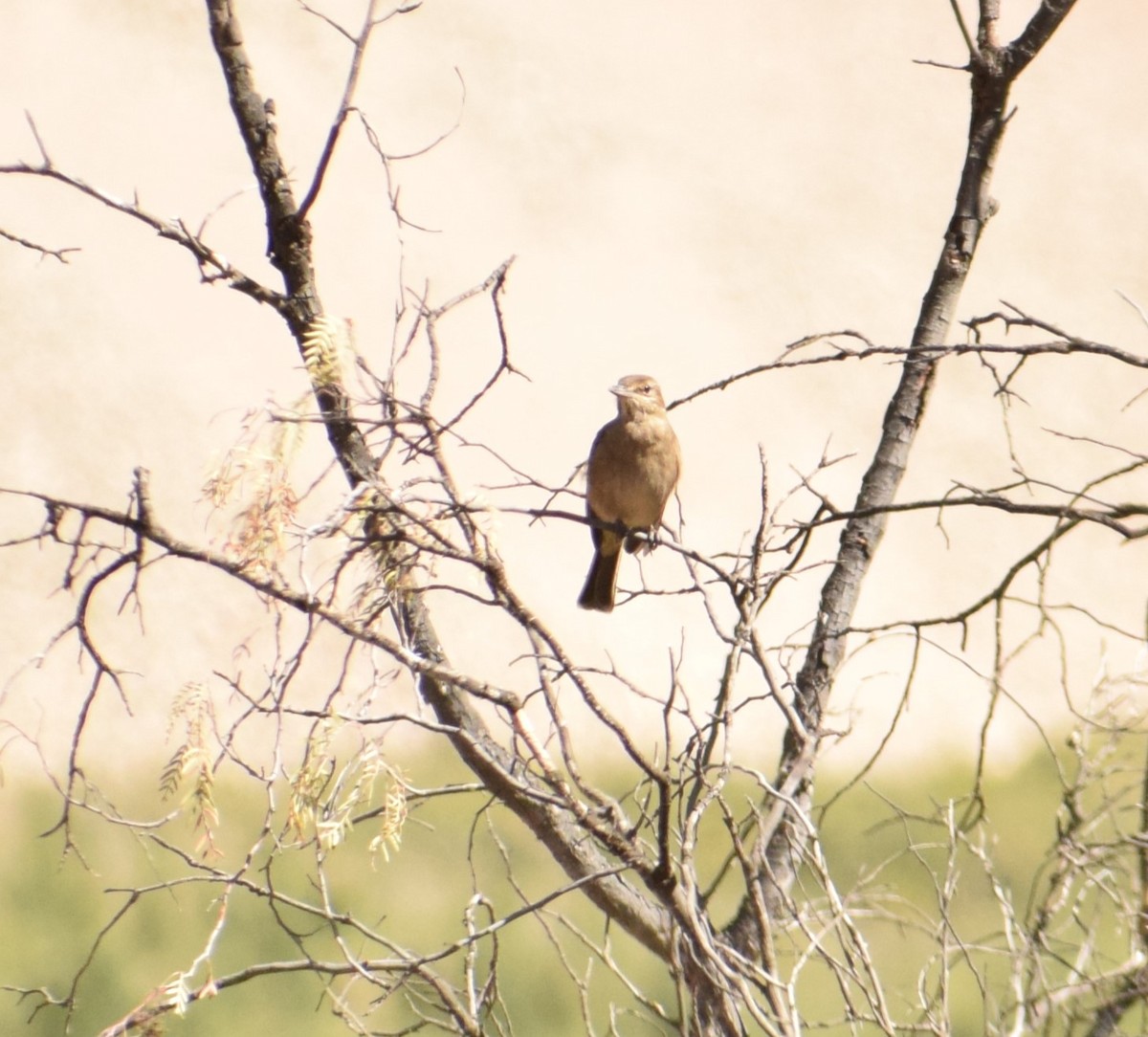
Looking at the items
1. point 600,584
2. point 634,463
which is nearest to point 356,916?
point 600,584

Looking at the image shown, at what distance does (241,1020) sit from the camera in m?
4.86

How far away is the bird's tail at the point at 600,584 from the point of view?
5.14m

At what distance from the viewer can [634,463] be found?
4762mm

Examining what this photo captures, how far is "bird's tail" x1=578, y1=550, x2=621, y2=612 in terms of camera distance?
16.9ft

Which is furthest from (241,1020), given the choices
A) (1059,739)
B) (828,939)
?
(1059,739)

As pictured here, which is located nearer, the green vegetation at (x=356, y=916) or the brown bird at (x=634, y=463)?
the brown bird at (x=634, y=463)

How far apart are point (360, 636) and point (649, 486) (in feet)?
9.85

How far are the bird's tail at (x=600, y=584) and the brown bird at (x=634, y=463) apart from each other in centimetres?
19

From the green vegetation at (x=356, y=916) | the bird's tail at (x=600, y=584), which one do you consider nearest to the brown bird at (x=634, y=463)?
the bird's tail at (x=600, y=584)

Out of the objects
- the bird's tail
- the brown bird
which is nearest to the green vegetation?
the bird's tail

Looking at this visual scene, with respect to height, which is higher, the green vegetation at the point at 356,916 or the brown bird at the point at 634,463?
the brown bird at the point at 634,463

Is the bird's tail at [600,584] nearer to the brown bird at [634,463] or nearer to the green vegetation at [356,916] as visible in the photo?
the brown bird at [634,463]

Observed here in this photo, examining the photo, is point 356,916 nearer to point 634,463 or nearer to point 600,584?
point 600,584

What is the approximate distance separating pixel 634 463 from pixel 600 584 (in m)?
0.61
